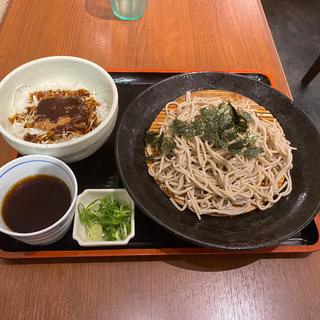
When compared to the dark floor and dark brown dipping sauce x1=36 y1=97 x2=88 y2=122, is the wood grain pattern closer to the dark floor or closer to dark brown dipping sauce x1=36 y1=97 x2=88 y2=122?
dark brown dipping sauce x1=36 y1=97 x2=88 y2=122

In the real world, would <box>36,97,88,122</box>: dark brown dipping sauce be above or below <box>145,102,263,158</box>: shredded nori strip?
below

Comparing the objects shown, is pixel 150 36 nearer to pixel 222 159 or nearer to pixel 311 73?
pixel 222 159

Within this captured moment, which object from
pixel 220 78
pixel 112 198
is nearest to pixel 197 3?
pixel 220 78

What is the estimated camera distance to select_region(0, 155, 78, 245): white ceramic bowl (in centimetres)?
108

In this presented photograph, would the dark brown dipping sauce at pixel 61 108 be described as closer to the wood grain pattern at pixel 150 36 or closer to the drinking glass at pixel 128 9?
the wood grain pattern at pixel 150 36

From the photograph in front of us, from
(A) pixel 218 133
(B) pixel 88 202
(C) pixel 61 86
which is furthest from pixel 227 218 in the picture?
(C) pixel 61 86

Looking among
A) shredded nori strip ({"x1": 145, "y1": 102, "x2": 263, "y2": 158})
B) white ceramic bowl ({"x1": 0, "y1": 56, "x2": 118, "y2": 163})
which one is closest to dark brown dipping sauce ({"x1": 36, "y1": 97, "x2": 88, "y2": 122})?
white ceramic bowl ({"x1": 0, "y1": 56, "x2": 118, "y2": 163})

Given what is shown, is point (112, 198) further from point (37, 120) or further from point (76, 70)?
point (76, 70)

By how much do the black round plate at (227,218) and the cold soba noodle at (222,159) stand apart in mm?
45

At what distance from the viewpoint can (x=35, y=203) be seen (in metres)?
1.17

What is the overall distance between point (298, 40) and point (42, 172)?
3.69 m

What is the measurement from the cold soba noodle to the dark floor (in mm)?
2007

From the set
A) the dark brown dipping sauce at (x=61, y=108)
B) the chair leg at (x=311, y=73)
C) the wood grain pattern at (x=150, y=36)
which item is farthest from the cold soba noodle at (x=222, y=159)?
the chair leg at (x=311, y=73)

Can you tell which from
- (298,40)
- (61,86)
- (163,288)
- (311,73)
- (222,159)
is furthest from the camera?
(298,40)
